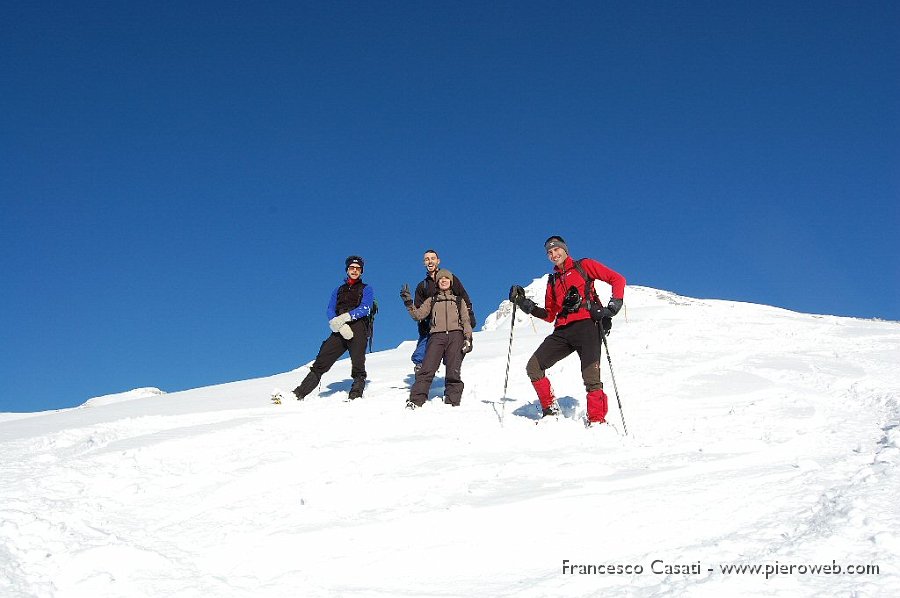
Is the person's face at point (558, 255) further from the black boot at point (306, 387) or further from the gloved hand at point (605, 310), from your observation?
Result: the black boot at point (306, 387)

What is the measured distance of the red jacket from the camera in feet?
24.6

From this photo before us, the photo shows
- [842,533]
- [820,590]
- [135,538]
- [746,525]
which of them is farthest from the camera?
[135,538]

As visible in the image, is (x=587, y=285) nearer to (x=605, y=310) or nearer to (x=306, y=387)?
(x=605, y=310)

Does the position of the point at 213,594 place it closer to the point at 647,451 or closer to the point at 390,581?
the point at 390,581

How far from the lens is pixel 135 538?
3879 mm

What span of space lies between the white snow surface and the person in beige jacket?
2.43 ft

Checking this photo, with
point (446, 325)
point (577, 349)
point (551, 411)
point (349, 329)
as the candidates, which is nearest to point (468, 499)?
point (551, 411)

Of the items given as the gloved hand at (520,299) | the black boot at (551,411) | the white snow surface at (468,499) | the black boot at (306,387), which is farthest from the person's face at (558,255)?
the black boot at (306,387)

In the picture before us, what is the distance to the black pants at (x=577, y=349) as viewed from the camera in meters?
7.27

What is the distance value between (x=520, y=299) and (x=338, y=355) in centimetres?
333

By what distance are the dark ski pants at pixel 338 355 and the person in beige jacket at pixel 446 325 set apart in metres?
1.11

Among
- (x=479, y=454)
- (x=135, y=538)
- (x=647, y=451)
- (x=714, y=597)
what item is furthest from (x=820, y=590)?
(x=135, y=538)

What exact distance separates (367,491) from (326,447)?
5.04 feet

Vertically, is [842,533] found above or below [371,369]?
below
